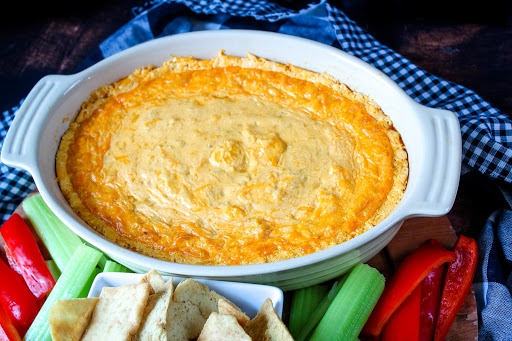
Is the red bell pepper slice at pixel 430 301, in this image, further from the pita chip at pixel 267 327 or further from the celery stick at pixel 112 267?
the celery stick at pixel 112 267

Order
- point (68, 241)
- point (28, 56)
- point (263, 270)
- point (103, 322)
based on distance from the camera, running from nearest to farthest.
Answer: point (103, 322)
point (263, 270)
point (68, 241)
point (28, 56)

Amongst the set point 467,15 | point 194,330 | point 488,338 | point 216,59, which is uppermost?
point 216,59

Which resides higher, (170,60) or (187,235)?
(170,60)

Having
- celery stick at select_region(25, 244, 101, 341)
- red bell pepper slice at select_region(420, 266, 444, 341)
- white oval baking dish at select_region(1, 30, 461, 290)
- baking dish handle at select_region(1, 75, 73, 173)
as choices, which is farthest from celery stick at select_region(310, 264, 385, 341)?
baking dish handle at select_region(1, 75, 73, 173)

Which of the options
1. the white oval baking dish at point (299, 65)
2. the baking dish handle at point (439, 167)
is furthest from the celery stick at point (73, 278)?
the baking dish handle at point (439, 167)

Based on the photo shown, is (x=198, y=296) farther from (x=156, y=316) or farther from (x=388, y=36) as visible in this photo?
(x=388, y=36)

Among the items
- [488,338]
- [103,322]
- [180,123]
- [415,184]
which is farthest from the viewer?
[180,123]

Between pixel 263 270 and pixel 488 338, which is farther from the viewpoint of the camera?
pixel 488 338

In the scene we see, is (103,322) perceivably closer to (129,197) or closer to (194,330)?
(194,330)

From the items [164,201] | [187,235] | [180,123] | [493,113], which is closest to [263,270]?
[187,235]
